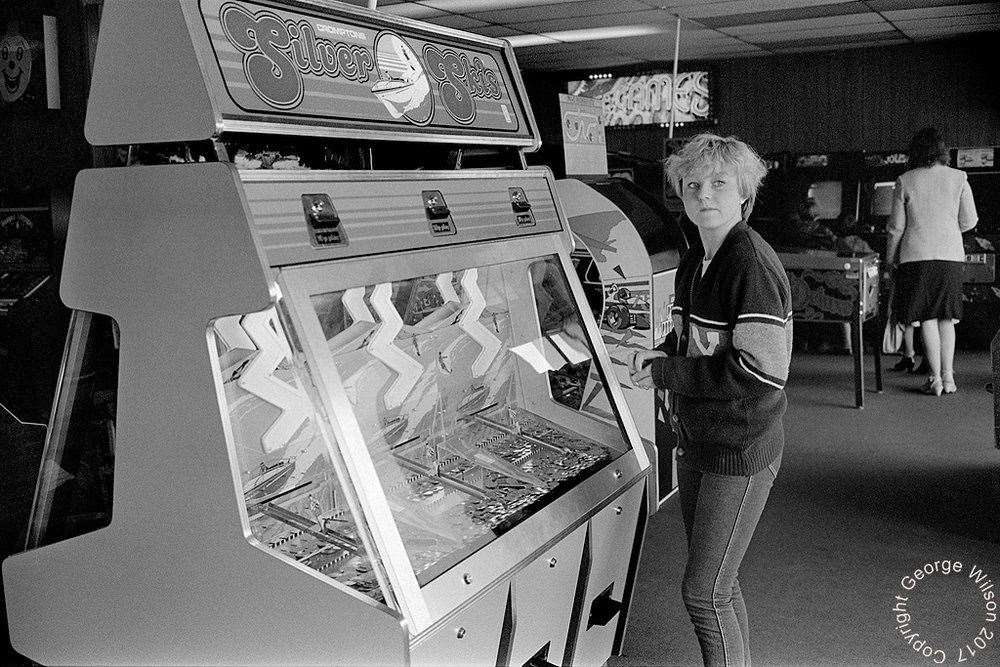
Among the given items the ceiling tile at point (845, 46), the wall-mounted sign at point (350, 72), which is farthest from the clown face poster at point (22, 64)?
the ceiling tile at point (845, 46)

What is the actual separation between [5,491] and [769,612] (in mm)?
2281

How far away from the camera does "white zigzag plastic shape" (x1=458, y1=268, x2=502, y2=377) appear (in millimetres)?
2385

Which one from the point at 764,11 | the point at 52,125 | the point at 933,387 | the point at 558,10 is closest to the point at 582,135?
the point at 52,125

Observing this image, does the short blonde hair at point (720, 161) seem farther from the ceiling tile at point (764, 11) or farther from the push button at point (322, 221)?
the ceiling tile at point (764, 11)

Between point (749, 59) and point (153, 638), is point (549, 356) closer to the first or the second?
point (153, 638)

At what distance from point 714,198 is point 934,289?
15.2 feet

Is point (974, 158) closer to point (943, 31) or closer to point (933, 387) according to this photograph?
point (943, 31)

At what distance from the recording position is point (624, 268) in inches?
155

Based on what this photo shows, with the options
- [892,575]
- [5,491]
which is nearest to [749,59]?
[892,575]

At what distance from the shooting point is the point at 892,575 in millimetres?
3424

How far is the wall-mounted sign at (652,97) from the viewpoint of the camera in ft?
31.3

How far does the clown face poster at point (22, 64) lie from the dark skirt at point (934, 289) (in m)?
5.54

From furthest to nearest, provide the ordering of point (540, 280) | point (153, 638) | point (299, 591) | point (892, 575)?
point (892, 575) < point (540, 280) < point (153, 638) < point (299, 591)

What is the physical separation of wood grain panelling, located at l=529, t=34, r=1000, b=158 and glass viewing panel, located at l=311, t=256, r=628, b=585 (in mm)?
7183
